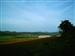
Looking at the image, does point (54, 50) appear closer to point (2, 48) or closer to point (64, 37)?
point (64, 37)

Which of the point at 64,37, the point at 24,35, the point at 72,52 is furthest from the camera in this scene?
the point at 24,35

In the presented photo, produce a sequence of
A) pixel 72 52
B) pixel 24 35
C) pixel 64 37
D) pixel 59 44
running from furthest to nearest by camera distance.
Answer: pixel 24 35 < pixel 64 37 < pixel 59 44 < pixel 72 52

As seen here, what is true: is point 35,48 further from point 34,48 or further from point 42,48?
point 42,48

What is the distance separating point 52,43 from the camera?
28.6 ft

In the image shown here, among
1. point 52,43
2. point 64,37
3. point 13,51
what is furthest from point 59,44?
point 13,51

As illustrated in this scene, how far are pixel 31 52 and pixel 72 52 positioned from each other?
1.80 meters

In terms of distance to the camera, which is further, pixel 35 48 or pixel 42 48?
pixel 35 48

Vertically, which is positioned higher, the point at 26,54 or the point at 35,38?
the point at 35,38

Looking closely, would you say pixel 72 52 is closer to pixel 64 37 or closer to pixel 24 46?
pixel 64 37

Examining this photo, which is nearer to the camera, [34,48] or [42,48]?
[42,48]

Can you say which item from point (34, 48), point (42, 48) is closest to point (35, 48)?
point (34, 48)

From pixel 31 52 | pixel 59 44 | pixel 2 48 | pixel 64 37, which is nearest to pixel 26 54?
pixel 31 52

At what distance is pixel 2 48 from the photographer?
816cm

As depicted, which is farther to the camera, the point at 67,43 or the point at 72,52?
the point at 67,43
